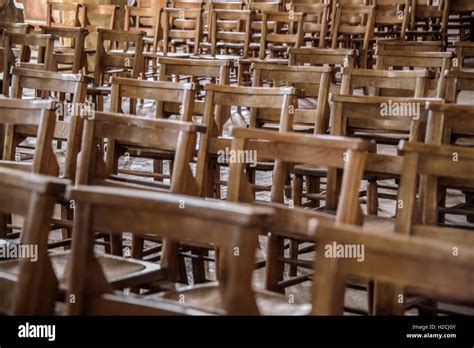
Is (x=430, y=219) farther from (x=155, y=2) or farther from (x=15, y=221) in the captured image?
(x=155, y=2)

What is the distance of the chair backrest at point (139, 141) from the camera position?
2357 millimetres

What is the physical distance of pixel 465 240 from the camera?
7.55 feet

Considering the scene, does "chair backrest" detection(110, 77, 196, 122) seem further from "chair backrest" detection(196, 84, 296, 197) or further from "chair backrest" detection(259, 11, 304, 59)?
"chair backrest" detection(259, 11, 304, 59)

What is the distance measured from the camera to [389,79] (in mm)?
3643

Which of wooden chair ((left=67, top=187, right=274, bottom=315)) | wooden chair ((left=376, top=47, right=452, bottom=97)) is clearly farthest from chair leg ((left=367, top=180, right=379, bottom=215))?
wooden chair ((left=67, top=187, right=274, bottom=315))

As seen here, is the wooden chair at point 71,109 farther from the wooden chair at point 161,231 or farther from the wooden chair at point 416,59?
the wooden chair at point 416,59

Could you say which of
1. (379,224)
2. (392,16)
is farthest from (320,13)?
(379,224)

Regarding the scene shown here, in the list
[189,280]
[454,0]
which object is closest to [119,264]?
[189,280]

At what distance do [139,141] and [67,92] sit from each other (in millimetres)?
1082

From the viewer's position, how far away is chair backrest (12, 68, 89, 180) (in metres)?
3.08

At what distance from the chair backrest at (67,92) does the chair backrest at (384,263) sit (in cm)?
184

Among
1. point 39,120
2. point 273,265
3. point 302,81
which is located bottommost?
point 273,265

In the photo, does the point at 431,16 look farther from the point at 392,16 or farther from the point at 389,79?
the point at 389,79

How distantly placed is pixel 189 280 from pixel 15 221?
122 centimetres
